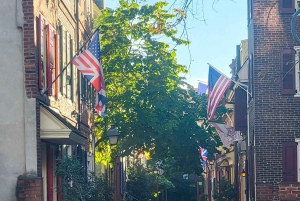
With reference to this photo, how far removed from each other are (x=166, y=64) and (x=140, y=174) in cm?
1035

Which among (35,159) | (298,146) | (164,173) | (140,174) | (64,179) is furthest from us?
(164,173)

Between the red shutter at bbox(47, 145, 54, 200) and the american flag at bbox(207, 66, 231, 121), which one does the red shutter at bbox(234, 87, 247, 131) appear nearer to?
the american flag at bbox(207, 66, 231, 121)

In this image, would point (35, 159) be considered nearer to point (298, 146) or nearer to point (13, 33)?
point (13, 33)

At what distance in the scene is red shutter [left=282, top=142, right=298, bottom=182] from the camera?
2519cm

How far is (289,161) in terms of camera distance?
25.3m

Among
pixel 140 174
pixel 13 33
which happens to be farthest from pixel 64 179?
pixel 140 174

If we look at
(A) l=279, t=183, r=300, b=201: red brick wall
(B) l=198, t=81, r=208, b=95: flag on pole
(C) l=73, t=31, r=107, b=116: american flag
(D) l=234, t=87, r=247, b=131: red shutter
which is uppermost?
(B) l=198, t=81, r=208, b=95: flag on pole

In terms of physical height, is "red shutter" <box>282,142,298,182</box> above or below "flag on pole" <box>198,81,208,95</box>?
below

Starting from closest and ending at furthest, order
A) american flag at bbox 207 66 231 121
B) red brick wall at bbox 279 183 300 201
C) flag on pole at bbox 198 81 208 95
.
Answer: red brick wall at bbox 279 183 300 201 < american flag at bbox 207 66 231 121 < flag on pole at bbox 198 81 208 95

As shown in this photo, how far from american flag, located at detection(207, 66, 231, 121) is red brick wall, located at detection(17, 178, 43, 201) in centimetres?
954

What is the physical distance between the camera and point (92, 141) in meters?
27.9

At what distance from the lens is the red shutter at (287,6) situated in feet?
84.1

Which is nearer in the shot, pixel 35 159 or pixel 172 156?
pixel 35 159

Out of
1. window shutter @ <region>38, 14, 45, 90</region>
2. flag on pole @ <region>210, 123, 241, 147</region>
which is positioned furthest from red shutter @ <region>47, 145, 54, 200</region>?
flag on pole @ <region>210, 123, 241, 147</region>
